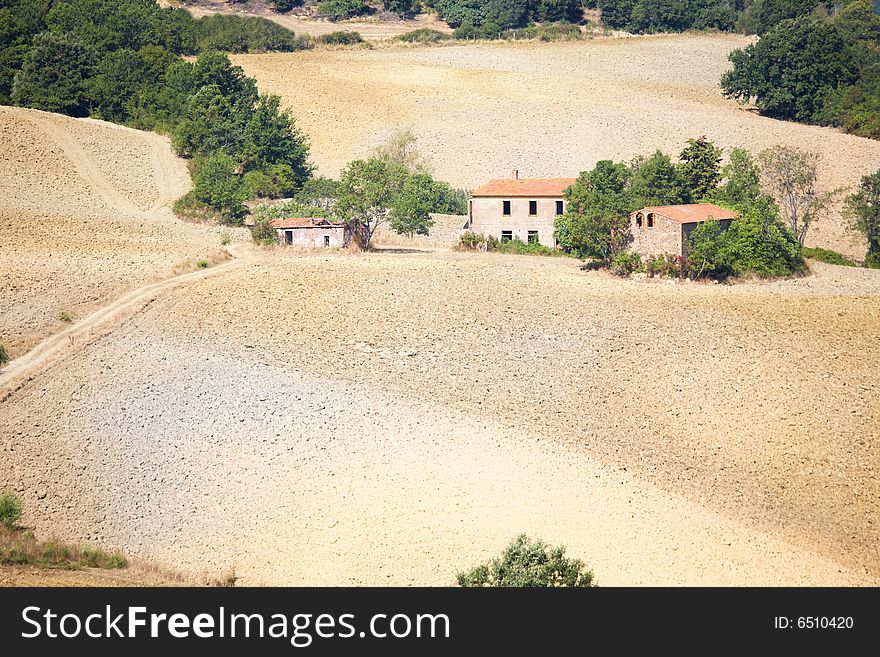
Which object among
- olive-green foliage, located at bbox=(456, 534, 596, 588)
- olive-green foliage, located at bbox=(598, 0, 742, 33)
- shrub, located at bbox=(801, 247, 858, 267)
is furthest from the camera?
olive-green foliage, located at bbox=(598, 0, 742, 33)

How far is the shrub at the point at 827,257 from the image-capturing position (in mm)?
84875

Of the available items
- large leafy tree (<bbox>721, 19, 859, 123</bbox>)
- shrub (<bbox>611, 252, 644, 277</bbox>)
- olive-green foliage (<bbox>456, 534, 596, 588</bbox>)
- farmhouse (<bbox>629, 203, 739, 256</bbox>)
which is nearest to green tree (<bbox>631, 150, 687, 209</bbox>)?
farmhouse (<bbox>629, 203, 739, 256</bbox>)

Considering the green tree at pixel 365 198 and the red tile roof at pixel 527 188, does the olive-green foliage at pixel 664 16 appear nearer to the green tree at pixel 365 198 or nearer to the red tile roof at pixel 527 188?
the red tile roof at pixel 527 188

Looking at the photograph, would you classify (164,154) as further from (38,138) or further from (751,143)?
(751,143)

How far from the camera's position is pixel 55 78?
394ft

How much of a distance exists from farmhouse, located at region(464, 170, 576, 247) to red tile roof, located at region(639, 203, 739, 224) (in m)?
7.16

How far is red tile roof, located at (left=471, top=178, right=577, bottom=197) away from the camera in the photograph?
8750 centimetres

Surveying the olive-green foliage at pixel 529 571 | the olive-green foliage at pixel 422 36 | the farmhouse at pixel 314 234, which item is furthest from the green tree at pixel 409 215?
the olive-green foliage at pixel 422 36

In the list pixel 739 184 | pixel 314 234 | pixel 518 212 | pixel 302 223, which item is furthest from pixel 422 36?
pixel 314 234

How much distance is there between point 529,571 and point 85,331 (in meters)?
33.2

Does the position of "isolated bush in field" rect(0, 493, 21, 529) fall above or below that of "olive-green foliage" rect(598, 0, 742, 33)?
below

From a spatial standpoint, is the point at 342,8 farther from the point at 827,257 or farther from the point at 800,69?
the point at 827,257

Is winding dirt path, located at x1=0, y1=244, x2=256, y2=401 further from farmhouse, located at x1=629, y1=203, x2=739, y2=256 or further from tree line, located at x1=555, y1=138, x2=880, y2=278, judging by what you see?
farmhouse, located at x1=629, y1=203, x2=739, y2=256
